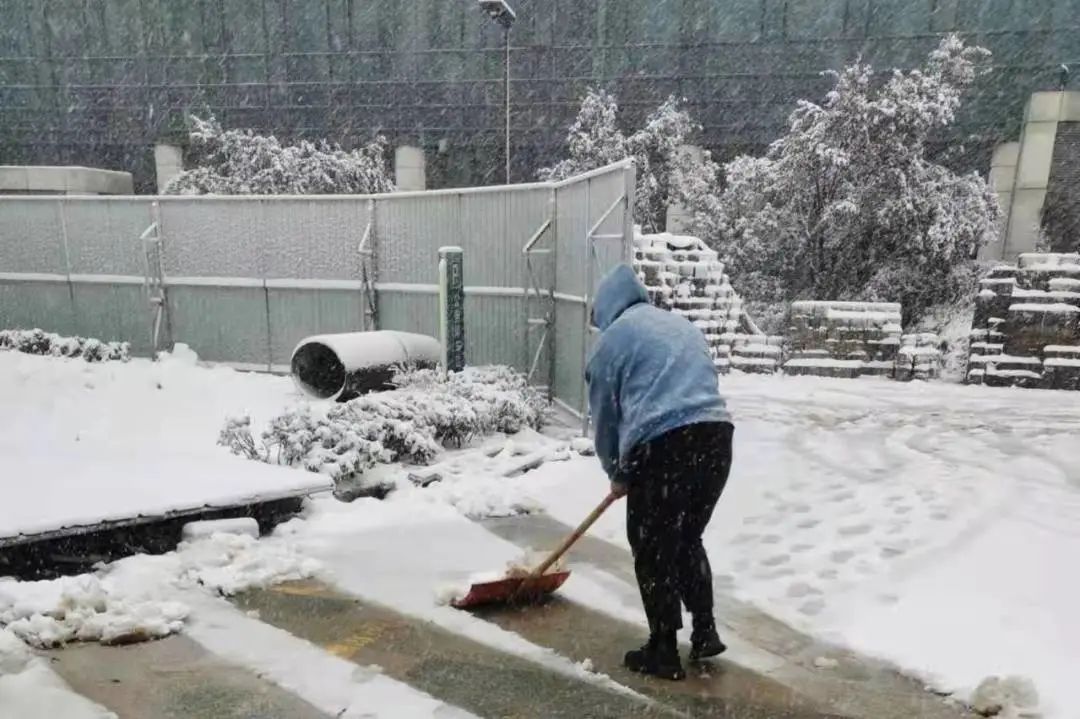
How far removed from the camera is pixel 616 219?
23.2ft

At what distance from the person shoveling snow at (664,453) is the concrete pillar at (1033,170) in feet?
53.9

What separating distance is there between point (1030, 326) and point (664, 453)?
10256mm

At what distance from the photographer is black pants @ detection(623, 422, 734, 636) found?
334 centimetres

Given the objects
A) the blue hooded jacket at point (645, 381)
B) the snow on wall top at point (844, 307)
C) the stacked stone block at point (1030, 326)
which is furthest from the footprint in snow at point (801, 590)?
the stacked stone block at point (1030, 326)

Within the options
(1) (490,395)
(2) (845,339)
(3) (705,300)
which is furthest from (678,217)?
(1) (490,395)

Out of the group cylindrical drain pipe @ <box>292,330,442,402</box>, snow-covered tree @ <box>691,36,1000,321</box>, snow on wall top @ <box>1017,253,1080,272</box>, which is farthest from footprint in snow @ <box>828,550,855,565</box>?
snow-covered tree @ <box>691,36,1000,321</box>

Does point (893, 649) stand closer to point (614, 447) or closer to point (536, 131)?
point (614, 447)

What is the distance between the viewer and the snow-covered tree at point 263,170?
722 inches

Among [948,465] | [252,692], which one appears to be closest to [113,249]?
[252,692]

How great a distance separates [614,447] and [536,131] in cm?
2004

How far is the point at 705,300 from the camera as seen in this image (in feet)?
41.3

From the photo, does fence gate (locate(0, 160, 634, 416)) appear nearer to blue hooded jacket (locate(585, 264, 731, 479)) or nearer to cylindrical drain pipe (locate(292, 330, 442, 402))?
cylindrical drain pipe (locate(292, 330, 442, 402))

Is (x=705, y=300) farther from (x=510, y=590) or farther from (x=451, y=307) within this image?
(x=510, y=590)

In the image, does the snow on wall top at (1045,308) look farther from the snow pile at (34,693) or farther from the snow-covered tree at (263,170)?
the snow-covered tree at (263,170)
